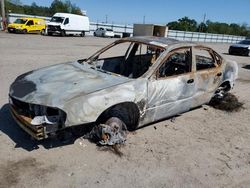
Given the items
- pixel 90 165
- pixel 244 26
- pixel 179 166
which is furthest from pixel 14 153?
pixel 244 26

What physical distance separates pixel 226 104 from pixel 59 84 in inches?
168

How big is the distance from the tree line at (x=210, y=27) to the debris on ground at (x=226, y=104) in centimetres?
7054

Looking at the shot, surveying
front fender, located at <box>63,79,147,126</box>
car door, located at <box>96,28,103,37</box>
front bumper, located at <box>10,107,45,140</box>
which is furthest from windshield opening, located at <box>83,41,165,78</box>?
car door, located at <box>96,28,103,37</box>

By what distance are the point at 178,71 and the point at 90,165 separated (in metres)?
2.63

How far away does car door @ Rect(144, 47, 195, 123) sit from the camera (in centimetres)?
437

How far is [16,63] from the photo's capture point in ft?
33.4

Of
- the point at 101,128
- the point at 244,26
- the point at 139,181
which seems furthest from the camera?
the point at 244,26

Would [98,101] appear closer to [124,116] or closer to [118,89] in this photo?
[118,89]

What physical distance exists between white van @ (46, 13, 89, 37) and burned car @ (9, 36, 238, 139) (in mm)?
25652

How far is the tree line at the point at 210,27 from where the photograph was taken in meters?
75.4

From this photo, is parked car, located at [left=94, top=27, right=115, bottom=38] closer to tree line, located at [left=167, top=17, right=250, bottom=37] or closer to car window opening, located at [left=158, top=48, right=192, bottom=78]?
car window opening, located at [left=158, top=48, right=192, bottom=78]

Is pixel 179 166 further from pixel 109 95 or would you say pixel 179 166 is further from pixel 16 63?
pixel 16 63

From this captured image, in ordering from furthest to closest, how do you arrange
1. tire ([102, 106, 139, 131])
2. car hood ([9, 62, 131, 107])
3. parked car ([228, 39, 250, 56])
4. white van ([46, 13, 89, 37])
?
1. white van ([46, 13, 89, 37])
2. parked car ([228, 39, 250, 56])
3. tire ([102, 106, 139, 131])
4. car hood ([9, 62, 131, 107])

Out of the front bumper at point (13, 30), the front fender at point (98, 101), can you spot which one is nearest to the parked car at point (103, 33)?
the front bumper at point (13, 30)
